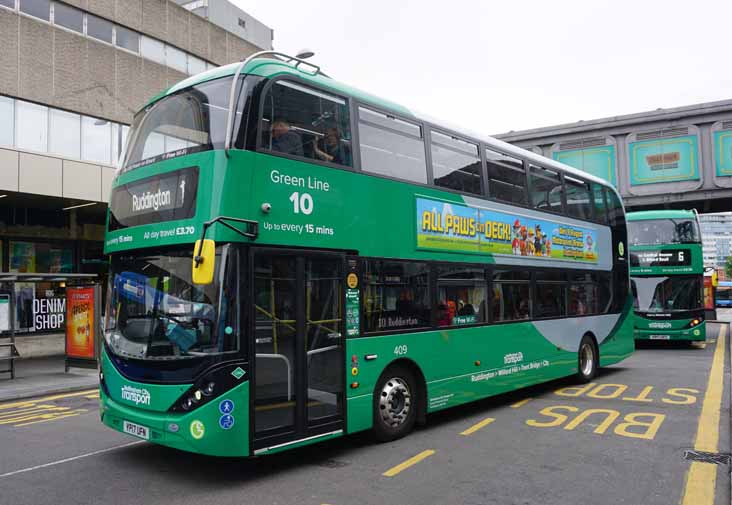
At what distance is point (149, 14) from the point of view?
2077cm

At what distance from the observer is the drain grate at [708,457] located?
→ 6.49 meters

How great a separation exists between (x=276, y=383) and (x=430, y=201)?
11.3ft

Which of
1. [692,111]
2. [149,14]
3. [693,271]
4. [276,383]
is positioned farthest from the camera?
[692,111]

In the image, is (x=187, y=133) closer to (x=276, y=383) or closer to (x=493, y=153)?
(x=276, y=383)

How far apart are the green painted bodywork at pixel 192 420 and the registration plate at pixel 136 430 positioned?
44 millimetres

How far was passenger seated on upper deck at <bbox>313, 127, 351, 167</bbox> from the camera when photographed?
→ 686 centimetres

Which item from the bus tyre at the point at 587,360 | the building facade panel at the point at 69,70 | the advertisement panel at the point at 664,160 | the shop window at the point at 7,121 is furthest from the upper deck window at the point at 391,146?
the advertisement panel at the point at 664,160

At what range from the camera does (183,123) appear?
6.51 metres

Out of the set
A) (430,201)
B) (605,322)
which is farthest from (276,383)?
(605,322)

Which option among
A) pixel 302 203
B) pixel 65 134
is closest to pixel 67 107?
pixel 65 134

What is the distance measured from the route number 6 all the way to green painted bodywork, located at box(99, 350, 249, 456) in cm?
188

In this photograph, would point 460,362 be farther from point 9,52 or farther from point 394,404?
point 9,52

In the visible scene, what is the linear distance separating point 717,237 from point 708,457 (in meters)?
202

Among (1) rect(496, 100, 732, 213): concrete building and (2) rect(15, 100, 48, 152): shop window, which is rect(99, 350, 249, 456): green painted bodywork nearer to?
(2) rect(15, 100, 48, 152): shop window
